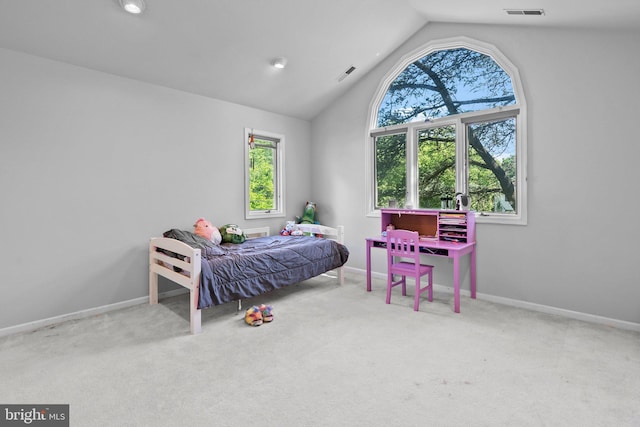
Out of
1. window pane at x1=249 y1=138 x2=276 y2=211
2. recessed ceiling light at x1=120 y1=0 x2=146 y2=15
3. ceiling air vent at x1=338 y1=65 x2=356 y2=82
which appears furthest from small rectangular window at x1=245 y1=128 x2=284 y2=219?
recessed ceiling light at x1=120 y1=0 x2=146 y2=15

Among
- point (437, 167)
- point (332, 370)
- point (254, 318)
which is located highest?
point (437, 167)

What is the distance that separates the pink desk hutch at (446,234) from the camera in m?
3.32

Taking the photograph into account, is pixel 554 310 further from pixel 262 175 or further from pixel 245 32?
pixel 245 32

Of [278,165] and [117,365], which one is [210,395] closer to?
[117,365]

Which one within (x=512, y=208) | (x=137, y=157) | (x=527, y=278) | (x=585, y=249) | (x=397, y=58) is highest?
(x=397, y=58)

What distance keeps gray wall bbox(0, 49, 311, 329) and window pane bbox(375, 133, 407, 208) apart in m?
2.12

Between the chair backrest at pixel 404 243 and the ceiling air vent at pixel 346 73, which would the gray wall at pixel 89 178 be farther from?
the chair backrest at pixel 404 243

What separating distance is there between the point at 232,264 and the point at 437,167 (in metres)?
2.65

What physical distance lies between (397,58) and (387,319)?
3.27 meters

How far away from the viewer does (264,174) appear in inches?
190

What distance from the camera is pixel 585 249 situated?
10.0ft

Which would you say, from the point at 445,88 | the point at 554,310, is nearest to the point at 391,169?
the point at 445,88

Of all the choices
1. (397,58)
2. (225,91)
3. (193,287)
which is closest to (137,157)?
(225,91)

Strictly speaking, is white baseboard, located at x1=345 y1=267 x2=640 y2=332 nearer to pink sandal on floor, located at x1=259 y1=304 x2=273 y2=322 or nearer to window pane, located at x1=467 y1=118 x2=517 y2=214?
window pane, located at x1=467 y1=118 x2=517 y2=214
